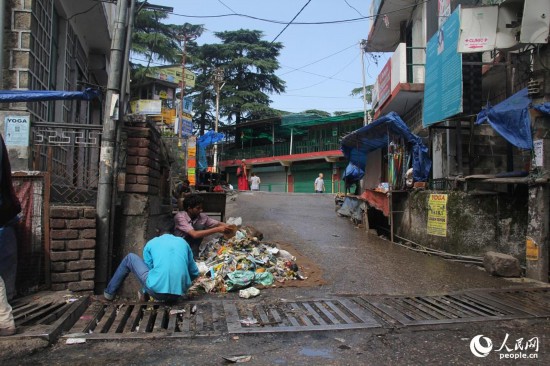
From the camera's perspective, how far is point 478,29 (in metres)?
7.70

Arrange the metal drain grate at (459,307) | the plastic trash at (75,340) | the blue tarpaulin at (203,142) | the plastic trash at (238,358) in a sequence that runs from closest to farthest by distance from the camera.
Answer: the plastic trash at (238,358), the plastic trash at (75,340), the metal drain grate at (459,307), the blue tarpaulin at (203,142)

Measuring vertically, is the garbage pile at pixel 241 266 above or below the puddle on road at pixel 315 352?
above

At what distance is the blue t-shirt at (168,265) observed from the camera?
4559mm

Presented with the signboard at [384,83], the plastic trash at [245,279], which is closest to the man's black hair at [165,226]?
the plastic trash at [245,279]

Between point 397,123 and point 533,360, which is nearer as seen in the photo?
point 533,360

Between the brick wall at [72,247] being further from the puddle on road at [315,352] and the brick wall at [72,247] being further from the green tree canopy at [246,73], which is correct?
the green tree canopy at [246,73]

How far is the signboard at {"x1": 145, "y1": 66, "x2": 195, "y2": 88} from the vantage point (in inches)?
1024

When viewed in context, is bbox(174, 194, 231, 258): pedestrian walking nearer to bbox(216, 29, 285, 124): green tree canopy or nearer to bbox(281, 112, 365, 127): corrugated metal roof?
bbox(281, 112, 365, 127): corrugated metal roof

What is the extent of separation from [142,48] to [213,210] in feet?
56.3

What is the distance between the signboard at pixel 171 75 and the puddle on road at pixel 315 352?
24554 millimetres

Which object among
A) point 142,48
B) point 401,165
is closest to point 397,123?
point 401,165

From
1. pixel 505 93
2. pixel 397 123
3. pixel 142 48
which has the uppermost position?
pixel 142 48

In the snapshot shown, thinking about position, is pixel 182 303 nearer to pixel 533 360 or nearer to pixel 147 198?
pixel 147 198

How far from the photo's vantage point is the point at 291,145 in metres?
33.0
